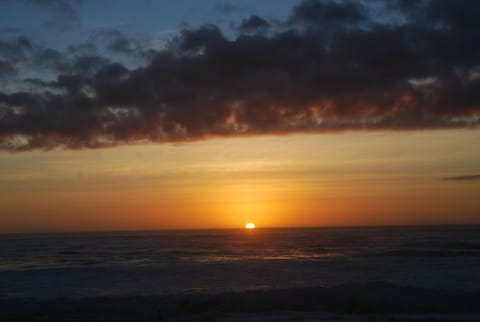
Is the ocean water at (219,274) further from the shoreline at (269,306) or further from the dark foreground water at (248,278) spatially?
the shoreline at (269,306)

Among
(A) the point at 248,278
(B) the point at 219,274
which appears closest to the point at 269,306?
(A) the point at 248,278

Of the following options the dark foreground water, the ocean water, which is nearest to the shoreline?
the dark foreground water

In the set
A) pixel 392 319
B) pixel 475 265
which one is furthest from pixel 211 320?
pixel 475 265

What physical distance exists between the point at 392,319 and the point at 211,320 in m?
6.42

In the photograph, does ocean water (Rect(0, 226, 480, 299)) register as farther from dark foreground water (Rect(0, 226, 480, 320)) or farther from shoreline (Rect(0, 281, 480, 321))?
shoreline (Rect(0, 281, 480, 321))

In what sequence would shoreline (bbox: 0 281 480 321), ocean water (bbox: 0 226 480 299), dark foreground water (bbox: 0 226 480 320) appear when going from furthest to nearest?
ocean water (bbox: 0 226 480 299) → dark foreground water (bbox: 0 226 480 320) → shoreline (bbox: 0 281 480 321)

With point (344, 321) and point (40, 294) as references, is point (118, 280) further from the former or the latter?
point (344, 321)

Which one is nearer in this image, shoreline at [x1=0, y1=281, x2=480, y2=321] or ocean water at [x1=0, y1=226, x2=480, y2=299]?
shoreline at [x1=0, y1=281, x2=480, y2=321]

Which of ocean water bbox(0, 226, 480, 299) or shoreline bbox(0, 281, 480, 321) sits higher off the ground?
ocean water bbox(0, 226, 480, 299)

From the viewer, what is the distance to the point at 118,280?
1140 inches

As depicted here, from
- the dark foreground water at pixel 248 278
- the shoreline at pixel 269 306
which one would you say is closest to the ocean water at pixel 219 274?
the dark foreground water at pixel 248 278

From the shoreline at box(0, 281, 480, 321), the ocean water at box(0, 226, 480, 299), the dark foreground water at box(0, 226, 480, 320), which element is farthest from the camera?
the ocean water at box(0, 226, 480, 299)

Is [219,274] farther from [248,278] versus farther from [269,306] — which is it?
[269,306]

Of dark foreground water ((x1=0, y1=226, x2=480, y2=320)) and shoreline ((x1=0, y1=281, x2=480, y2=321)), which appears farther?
dark foreground water ((x1=0, y1=226, x2=480, y2=320))
